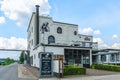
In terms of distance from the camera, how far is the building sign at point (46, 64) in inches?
969

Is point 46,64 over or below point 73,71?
over

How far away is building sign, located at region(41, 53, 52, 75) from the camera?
24609 millimetres

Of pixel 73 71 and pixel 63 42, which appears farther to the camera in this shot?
pixel 63 42

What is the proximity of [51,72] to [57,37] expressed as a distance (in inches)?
1287

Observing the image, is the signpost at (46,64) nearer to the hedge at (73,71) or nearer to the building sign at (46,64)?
the building sign at (46,64)

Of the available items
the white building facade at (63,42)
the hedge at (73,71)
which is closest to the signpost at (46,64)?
the hedge at (73,71)

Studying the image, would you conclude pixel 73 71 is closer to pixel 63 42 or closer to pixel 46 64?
pixel 46 64

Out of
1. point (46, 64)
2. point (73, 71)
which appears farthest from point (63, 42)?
point (46, 64)

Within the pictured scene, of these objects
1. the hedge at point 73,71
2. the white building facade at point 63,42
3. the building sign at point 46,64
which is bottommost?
the hedge at point 73,71

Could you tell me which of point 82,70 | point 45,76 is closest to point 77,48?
point 82,70

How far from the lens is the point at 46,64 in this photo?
24.8 meters

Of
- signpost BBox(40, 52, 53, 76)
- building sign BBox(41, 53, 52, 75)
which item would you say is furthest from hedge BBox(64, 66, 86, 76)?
building sign BBox(41, 53, 52, 75)

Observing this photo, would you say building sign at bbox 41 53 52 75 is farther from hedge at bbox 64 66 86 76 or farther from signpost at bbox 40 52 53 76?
hedge at bbox 64 66 86 76

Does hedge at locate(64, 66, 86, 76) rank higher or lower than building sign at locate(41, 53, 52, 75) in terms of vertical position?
lower
